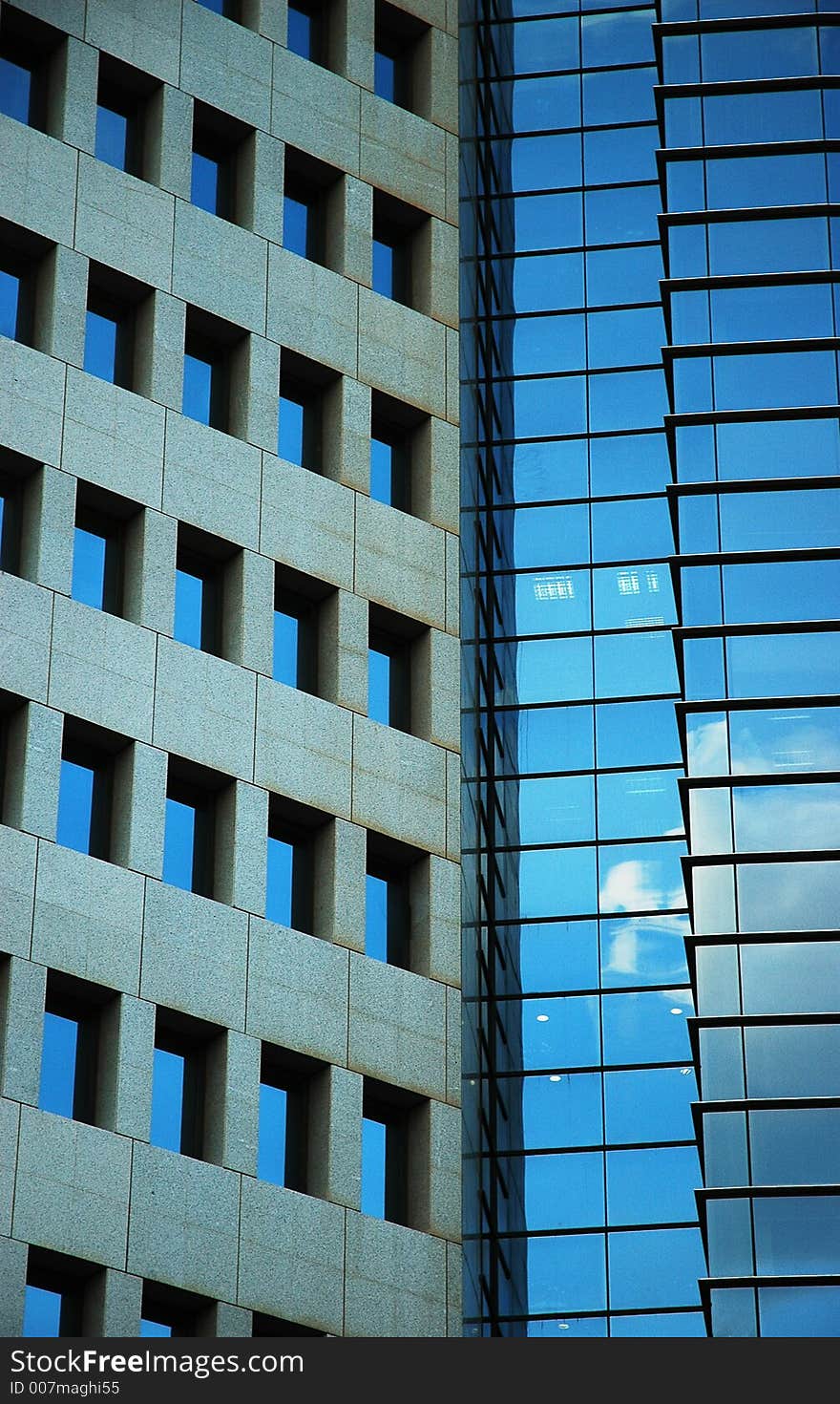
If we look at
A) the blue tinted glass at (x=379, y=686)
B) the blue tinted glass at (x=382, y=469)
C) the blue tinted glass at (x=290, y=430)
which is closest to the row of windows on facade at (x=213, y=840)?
the blue tinted glass at (x=379, y=686)

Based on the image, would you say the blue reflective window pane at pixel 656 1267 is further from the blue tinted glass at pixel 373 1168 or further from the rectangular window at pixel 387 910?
the rectangular window at pixel 387 910

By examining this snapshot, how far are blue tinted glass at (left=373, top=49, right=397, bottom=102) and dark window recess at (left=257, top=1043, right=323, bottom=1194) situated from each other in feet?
65.3

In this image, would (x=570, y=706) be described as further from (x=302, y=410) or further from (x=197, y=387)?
(x=197, y=387)

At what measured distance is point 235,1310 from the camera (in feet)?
129

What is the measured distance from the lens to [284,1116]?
139 feet

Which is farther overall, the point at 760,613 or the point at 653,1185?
the point at 653,1185

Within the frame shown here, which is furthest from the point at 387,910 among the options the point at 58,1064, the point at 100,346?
the point at 100,346

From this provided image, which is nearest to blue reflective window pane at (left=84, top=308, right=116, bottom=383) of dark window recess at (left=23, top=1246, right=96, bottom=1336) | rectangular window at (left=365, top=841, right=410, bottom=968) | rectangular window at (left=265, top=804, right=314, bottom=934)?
rectangular window at (left=265, top=804, right=314, bottom=934)

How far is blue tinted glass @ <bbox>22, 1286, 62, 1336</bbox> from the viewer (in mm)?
38219

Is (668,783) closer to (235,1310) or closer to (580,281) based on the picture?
(580,281)

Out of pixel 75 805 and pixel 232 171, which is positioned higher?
pixel 232 171

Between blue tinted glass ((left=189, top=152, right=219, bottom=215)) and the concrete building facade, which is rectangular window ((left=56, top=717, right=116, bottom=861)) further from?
blue tinted glass ((left=189, top=152, right=219, bottom=215))

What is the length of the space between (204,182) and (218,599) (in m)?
8.08
